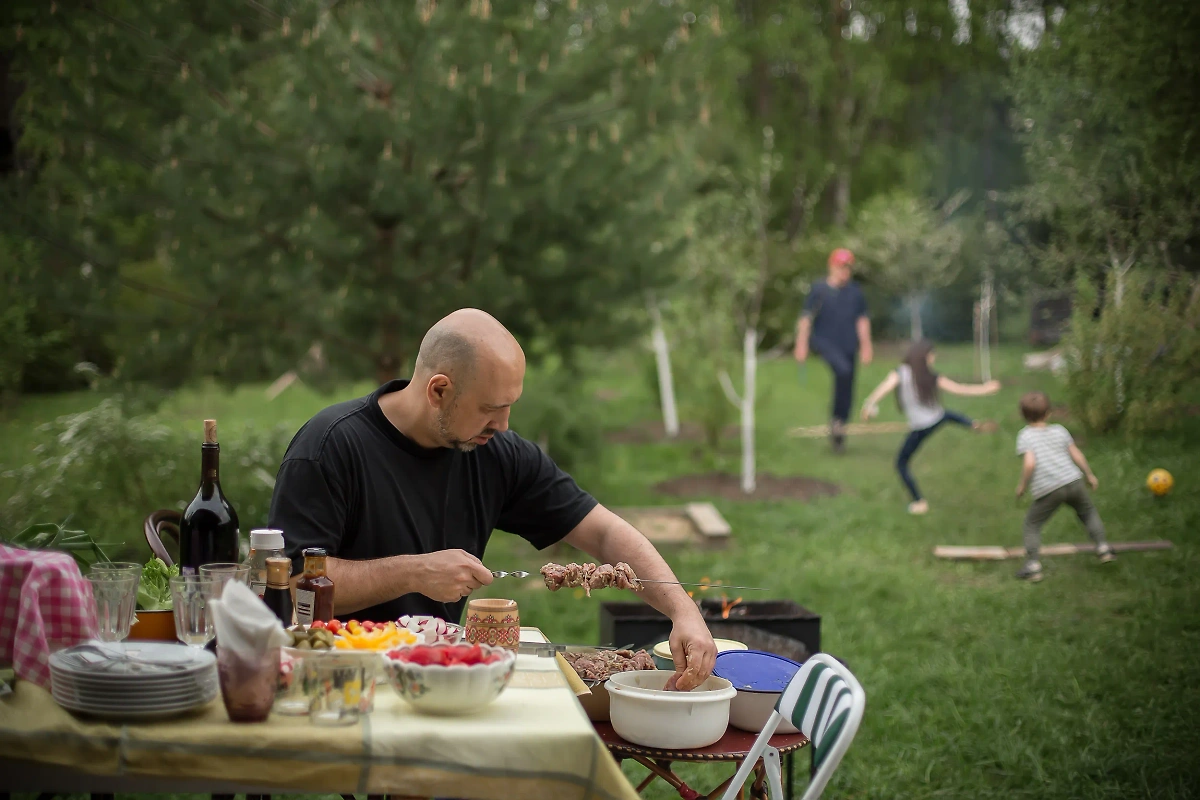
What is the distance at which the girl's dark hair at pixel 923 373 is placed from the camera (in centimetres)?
702

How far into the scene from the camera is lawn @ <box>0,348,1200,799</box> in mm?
3957

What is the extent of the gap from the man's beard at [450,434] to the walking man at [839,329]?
240 inches

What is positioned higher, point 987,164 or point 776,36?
point 776,36

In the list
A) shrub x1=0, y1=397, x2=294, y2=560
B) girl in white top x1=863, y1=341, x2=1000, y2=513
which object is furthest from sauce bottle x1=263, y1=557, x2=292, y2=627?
girl in white top x1=863, y1=341, x2=1000, y2=513

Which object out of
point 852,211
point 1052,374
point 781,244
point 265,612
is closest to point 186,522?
point 265,612

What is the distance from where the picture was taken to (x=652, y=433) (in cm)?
1084

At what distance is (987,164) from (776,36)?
4179 mm

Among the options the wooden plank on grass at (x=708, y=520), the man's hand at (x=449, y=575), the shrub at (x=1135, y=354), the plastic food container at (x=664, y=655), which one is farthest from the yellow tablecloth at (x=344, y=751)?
the wooden plank on grass at (x=708, y=520)

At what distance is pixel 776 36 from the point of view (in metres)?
9.89

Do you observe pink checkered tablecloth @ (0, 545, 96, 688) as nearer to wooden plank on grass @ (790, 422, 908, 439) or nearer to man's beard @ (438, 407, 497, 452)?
man's beard @ (438, 407, 497, 452)

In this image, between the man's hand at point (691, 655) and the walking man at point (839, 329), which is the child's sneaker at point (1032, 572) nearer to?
the walking man at point (839, 329)

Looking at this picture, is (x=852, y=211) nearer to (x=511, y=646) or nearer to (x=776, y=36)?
(x=776, y=36)

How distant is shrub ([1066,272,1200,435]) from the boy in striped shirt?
0.52ft

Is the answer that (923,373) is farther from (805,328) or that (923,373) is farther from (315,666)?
(315,666)
